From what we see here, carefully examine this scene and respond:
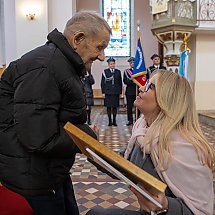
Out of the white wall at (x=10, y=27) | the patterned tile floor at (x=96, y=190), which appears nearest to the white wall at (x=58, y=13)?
the white wall at (x=10, y=27)

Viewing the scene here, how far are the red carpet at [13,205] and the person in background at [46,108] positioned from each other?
0.26 feet

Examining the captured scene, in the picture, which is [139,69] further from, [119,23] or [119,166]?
[119,23]

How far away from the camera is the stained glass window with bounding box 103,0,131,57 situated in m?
14.1

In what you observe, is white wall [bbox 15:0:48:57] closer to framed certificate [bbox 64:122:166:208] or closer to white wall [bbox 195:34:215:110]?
white wall [bbox 195:34:215:110]

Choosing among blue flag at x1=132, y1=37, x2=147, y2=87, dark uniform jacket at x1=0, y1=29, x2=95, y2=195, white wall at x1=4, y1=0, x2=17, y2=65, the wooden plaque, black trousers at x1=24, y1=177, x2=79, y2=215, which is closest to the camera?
the wooden plaque

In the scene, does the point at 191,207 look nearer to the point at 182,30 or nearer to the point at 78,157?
the point at 78,157

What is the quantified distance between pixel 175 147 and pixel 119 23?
13.4 m

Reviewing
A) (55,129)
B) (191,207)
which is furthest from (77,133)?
(191,207)

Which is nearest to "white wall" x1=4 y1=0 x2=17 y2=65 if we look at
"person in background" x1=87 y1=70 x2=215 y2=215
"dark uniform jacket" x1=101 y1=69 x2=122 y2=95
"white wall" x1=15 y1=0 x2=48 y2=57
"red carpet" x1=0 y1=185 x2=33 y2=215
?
"white wall" x1=15 y1=0 x2=48 y2=57

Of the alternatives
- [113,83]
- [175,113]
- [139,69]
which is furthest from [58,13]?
[175,113]

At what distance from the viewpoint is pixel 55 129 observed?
4.40 feet

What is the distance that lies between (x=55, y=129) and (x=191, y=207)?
0.63 meters

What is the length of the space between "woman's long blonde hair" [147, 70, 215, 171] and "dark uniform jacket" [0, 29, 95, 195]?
1.06 ft

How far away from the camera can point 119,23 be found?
14234 mm
